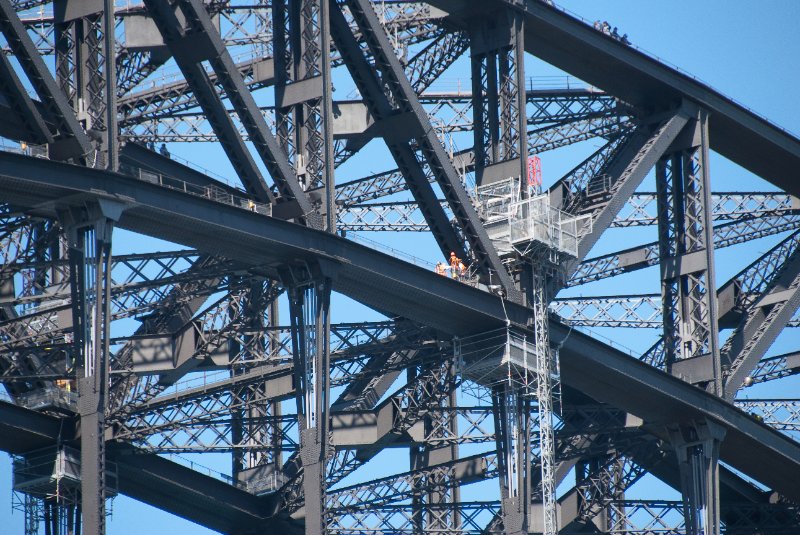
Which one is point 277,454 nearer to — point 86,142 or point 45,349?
point 45,349

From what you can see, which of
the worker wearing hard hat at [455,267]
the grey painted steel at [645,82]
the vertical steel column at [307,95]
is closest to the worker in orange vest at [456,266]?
the worker wearing hard hat at [455,267]

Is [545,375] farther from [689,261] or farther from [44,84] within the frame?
[44,84]

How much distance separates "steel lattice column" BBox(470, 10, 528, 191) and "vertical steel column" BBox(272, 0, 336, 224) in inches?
351

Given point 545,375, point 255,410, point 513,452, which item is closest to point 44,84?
point 545,375

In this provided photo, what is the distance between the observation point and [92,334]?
5075 cm

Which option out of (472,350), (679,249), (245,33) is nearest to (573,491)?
(679,249)

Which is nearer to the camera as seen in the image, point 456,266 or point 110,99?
point 110,99

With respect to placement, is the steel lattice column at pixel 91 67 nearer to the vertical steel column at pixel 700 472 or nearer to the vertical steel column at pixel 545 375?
the vertical steel column at pixel 545 375

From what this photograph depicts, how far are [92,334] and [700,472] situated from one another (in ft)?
96.0

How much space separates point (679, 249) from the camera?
242 ft

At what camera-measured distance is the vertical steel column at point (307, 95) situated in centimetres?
5769

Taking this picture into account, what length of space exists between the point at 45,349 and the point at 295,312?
1160 cm

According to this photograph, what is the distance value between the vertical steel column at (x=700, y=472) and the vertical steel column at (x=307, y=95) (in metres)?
21.0

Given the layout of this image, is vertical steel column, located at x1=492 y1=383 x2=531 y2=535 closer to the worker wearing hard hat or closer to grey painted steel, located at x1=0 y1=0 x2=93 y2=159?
the worker wearing hard hat
